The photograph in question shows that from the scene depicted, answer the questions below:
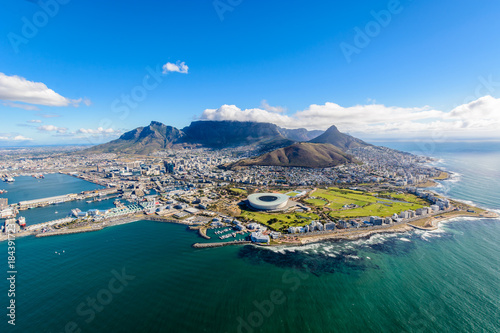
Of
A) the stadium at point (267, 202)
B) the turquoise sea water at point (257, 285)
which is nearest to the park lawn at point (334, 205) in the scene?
the stadium at point (267, 202)

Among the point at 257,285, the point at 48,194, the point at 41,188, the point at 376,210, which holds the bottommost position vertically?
the point at 257,285

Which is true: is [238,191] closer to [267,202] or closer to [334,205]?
[267,202]

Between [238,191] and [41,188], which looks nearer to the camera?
[238,191]

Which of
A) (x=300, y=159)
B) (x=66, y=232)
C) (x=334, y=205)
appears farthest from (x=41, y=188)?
(x=300, y=159)

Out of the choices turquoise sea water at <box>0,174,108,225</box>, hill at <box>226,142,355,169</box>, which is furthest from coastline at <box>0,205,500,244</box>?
hill at <box>226,142,355,169</box>

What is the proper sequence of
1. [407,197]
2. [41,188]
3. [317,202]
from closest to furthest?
[317,202] < [407,197] < [41,188]
